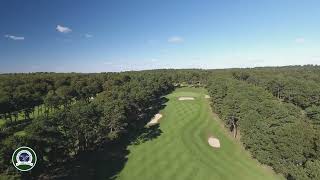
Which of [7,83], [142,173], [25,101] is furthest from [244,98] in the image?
[7,83]

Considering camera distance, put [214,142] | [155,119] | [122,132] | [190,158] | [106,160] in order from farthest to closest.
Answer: [155,119]
[122,132]
[214,142]
[190,158]
[106,160]

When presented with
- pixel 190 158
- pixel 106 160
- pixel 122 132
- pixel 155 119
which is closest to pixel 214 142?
pixel 190 158

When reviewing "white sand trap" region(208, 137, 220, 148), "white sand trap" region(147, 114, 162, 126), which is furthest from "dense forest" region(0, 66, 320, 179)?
"white sand trap" region(208, 137, 220, 148)

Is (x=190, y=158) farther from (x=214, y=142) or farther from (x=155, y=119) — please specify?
(x=155, y=119)

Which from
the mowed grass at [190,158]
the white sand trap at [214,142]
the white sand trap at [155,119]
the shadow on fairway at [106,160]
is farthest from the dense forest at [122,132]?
the white sand trap at [214,142]

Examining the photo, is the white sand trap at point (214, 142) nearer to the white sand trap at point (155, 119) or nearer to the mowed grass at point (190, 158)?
the mowed grass at point (190, 158)

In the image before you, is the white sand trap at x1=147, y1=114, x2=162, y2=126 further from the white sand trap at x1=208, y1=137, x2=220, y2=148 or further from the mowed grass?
the white sand trap at x1=208, y1=137, x2=220, y2=148
